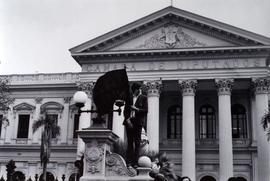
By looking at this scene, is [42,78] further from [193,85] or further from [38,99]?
[193,85]

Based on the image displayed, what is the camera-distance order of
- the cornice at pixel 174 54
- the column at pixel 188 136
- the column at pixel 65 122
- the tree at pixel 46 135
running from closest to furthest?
the column at pixel 188 136 → the cornice at pixel 174 54 → the tree at pixel 46 135 → the column at pixel 65 122

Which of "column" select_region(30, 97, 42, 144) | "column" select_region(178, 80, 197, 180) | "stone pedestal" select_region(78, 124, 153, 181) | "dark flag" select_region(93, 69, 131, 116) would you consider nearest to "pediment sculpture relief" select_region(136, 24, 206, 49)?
"column" select_region(178, 80, 197, 180)

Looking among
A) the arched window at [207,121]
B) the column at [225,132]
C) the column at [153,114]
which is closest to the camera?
the column at [225,132]

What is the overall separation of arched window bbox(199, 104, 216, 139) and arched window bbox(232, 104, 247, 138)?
1.80 m

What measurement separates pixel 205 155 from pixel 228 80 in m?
7.25

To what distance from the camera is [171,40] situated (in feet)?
123

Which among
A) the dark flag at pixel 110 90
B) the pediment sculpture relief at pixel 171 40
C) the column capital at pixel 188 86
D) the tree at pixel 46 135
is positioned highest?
the pediment sculpture relief at pixel 171 40

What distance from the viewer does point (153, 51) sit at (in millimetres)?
37000

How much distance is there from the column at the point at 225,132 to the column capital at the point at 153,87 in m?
4.87

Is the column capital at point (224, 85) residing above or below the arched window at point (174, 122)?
above

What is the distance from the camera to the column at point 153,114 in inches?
1383

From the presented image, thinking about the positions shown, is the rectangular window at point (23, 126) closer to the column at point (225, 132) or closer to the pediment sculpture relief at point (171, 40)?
the pediment sculpture relief at point (171, 40)

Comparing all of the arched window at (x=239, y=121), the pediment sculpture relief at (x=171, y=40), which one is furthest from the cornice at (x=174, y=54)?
the arched window at (x=239, y=121)

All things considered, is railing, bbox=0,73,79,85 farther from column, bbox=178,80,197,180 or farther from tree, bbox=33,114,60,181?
column, bbox=178,80,197,180
